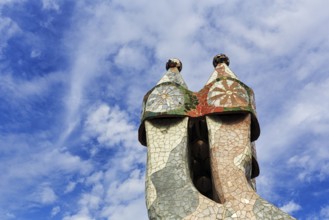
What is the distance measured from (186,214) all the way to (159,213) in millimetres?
397

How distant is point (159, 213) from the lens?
238 inches

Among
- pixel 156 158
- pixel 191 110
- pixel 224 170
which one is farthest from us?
pixel 191 110

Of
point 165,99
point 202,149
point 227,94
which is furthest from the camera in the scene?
point 202,149

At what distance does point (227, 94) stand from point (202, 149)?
1.09 meters

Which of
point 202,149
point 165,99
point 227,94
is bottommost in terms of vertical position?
point 202,149

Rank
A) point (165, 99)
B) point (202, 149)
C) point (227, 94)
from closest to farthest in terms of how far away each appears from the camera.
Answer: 1. point (227, 94)
2. point (165, 99)
3. point (202, 149)

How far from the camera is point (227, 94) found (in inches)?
283

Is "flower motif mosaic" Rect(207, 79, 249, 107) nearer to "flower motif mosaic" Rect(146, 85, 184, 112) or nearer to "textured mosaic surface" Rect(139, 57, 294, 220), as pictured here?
"textured mosaic surface" Rect(139, 57, 294, 220)

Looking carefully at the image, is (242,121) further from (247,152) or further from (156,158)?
(156,158)

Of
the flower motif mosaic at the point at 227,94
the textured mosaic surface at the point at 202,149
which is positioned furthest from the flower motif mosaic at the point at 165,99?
the flower motif mosaic at the point at 227,94

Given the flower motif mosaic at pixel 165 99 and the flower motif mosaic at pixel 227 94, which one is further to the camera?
the flower motif mosaic at pixel 165 99

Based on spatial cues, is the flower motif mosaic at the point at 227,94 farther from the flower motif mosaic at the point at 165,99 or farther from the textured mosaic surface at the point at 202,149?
the flower motif mosaic at the point at 165,99

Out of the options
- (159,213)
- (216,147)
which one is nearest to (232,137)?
(216,147)

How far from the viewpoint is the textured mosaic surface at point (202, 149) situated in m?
5.95
